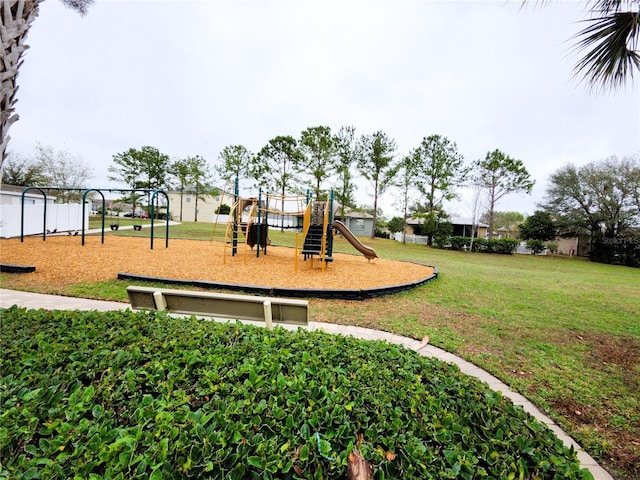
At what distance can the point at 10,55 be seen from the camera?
A: 5.90 ft

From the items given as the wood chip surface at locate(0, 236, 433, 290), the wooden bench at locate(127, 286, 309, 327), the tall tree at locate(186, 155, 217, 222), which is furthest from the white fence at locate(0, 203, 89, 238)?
the tall tree at locate(186, 155, 217, 222)

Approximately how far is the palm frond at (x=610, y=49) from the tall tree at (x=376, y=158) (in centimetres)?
2317

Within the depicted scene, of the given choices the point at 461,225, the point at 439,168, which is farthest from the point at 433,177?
the point at 461,225

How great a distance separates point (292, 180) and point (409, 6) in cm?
2305

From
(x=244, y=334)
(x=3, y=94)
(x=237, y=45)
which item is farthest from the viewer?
(x=237, y=45)

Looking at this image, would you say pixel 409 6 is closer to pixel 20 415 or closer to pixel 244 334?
pixel 244 334

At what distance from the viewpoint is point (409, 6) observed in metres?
4.96

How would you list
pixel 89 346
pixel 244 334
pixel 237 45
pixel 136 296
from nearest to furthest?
pixel 89 346, pixel 244 334, pixel 136 296, pixel 237 45

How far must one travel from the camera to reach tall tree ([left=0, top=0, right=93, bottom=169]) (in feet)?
5.78

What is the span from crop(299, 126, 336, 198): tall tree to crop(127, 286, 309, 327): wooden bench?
22.8 m

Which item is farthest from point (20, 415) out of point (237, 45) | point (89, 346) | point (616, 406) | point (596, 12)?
point (237, 45)

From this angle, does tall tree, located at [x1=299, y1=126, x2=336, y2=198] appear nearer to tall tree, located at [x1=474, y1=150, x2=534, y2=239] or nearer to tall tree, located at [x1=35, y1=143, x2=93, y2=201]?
tall tree, located at [x1=474, y1=150, x2=534, y2=239]

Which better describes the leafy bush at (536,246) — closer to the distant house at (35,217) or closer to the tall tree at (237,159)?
the tall tree at (237,159)

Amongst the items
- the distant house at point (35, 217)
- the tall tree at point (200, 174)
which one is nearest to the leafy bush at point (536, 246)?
the tall tree at point (200, 174)
